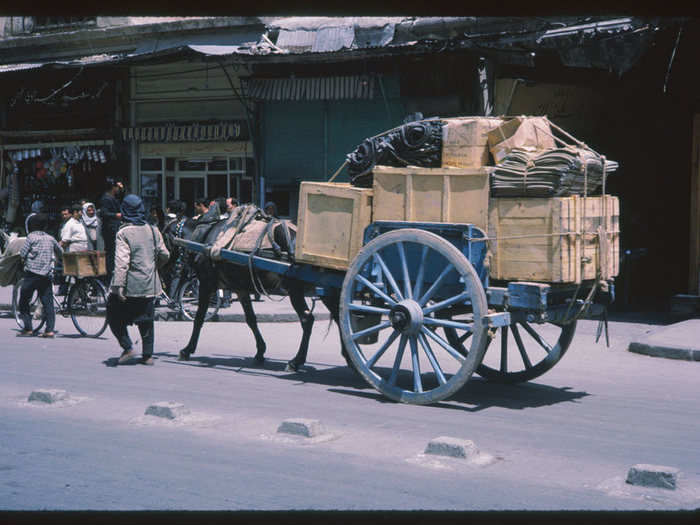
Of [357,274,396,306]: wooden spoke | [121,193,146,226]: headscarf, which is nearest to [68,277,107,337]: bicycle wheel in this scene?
[121,193,146,226]: headscarf

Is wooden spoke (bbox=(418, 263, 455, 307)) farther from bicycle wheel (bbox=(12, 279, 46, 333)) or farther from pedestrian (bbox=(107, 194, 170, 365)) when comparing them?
bicycle wheel (bbox=(12, 279, 46, 333))

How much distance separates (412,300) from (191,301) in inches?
305

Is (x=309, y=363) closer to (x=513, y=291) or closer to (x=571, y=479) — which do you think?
(x=513, y=291)

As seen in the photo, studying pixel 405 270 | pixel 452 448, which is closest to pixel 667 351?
pixel 405 270

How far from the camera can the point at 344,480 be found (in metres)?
5.34

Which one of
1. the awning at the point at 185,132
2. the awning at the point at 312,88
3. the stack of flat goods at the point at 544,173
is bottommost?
the stack of flat goods at the point at 544,173

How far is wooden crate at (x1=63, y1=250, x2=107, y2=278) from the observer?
40.0 ft

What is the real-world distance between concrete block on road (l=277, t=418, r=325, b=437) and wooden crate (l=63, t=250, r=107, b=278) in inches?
258

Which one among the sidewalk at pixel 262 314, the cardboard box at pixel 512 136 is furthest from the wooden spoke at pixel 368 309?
the sidewalk at pixel 262 314

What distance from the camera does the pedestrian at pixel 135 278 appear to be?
956 cm

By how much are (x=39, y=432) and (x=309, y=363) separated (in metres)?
3.85

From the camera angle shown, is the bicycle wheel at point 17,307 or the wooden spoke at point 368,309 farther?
the bicycle wheel at point 17,307

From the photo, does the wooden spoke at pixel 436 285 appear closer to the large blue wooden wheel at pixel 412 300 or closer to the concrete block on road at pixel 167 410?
the large blue wooden wheel at pixel 412 300

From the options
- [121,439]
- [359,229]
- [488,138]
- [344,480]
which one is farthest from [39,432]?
[488,138]
